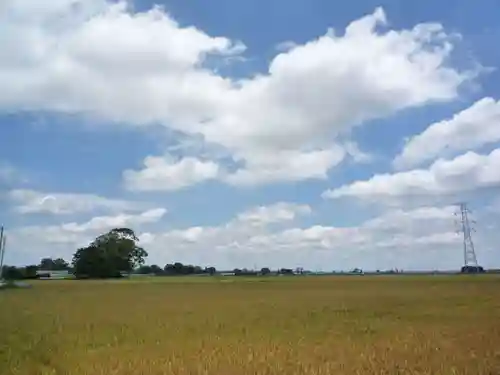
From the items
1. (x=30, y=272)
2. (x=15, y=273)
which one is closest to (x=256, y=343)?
(x=15, y=273)

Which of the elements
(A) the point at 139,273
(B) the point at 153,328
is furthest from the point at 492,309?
(A) the point at 139,273

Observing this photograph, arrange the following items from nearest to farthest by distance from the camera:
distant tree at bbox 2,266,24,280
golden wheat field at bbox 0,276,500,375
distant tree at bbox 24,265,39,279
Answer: golden wheat field at bbox 0,276,500,375, distant tree at bbox 2,266,24,280, distant tree at bbox 24,265,39,279

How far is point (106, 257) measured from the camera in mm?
143000

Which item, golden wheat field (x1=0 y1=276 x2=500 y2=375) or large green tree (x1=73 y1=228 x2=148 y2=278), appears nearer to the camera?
golden wheat field (x1=0 y1=276 x2=500 y2=375)

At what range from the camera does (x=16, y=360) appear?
1767 cm

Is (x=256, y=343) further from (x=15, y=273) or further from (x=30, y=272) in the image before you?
(x=30, y=272)

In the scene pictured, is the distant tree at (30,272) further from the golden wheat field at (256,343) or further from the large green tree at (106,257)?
the golden wheat field at (256,343)

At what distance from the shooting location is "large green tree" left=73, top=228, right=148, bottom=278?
468ft

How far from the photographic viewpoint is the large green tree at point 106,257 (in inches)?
5620

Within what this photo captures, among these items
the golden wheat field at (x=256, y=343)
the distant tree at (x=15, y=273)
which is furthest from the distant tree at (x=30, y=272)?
the golden wheat field at (x=256, y=343)

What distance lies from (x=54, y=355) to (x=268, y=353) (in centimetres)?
622

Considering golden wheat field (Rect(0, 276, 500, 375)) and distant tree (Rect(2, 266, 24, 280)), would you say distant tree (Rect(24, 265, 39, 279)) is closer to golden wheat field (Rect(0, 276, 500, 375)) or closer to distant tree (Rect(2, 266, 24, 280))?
distant tree (Rect(2, 266, 24, 280))

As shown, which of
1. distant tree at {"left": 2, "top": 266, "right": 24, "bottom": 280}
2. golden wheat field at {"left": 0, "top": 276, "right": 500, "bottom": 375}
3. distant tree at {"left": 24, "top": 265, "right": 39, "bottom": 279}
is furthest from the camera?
distant tree at {"left": 24, "top": 265, "right": 39, "bottom": 279}

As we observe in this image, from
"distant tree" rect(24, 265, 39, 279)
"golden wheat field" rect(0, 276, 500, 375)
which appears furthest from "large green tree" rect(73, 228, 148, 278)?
"golden wheat field" rect(0, 276, 500, 375)
